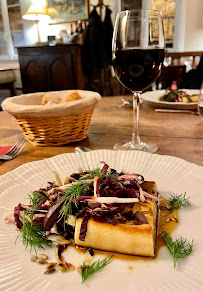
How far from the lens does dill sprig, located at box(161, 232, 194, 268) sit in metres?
0.51

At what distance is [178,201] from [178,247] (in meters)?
0.18

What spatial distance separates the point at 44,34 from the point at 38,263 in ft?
20.5

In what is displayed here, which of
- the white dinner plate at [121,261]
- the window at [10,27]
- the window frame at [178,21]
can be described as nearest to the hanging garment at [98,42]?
the window frame at [178,21]

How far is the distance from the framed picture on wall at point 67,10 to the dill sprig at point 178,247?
5458 mm

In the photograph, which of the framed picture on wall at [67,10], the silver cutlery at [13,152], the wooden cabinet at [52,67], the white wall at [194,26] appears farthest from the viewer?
the framed picture on wall at [67,10]

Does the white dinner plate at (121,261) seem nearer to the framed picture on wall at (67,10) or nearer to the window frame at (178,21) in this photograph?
the window frame at (178,21)

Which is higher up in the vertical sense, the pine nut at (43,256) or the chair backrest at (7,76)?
the pine nut at (43,256)

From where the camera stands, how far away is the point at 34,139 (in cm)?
117

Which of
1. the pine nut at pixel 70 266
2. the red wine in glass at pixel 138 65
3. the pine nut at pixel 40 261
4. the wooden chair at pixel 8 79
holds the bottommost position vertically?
the wooden chair at pixel 8 79

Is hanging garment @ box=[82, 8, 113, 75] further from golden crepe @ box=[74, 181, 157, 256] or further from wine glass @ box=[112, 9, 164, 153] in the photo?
golden crepe @ box=[74, 181, 157, 256]

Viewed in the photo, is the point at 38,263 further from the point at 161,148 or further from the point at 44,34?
the point at 44,34

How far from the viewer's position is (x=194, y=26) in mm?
4910

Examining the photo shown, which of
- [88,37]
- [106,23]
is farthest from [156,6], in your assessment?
[88,37]

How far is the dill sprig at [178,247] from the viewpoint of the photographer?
510 mm
